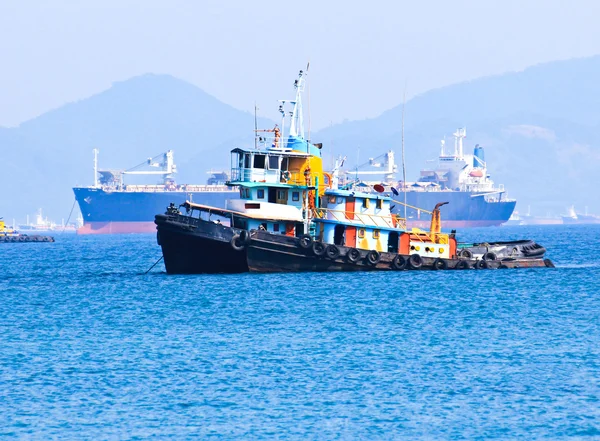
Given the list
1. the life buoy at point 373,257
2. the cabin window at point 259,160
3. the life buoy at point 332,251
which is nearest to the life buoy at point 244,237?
the cabin window at point 259,160

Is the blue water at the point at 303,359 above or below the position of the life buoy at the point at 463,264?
below

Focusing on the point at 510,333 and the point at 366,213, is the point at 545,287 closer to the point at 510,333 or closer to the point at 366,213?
the point at 366,213

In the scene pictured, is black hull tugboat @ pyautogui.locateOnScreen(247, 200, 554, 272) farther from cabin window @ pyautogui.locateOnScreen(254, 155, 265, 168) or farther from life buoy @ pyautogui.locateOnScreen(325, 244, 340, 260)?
cabin window @ pyautogui.locateOnScreen(254, 155, 265, 168)

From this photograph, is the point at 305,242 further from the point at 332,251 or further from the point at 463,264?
the point at 463,264

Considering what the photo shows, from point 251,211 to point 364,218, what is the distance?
19.7 ft

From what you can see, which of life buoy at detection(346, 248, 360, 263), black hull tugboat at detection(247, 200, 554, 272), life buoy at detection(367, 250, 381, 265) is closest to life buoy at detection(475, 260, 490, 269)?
black hull tugboat at detection(247, 200, 554, 272)

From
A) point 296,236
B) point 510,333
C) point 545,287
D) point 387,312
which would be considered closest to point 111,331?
point 387,312

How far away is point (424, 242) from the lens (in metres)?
58.8

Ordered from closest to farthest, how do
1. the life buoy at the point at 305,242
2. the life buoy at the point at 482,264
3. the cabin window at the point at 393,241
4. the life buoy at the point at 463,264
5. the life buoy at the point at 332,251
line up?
the life buoy at the point at 305,242 < the life buoy at the point at 332,251 < the cabin window at the point at 393,241 < the life buoy at the point at 463,264 < the life buoy at the point at 482,264

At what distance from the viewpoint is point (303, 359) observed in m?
33.2

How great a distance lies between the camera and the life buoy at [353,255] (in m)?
55.9

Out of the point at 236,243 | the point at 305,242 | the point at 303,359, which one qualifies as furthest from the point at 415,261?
the point at 303,359

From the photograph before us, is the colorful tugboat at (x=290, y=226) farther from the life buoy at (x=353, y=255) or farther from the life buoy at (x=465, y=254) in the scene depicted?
the life buoy at (x=465, y=254)

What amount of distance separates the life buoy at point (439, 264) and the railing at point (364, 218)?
252cm
